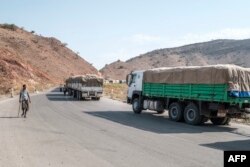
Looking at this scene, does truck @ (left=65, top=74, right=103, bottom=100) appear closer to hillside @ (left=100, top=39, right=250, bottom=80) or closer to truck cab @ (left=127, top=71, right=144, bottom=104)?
truck cab @ (left=127, top=71, right=144, bottom=104)

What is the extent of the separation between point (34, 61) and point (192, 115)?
96380 mm

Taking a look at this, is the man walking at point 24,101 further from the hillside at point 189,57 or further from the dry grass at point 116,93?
the hillside at point 189,57

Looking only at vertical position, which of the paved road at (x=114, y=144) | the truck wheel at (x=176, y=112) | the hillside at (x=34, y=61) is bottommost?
the paved road at (x=114, y=144)

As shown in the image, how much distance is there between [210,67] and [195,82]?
127 cm

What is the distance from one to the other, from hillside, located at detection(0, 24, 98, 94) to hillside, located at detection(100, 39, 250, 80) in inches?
794

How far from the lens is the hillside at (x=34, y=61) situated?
81.5 meters

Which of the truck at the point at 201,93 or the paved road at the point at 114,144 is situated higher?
the truck at the point at 201,93

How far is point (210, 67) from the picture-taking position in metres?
19.9

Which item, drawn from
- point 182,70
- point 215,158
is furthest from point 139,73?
point 215,158

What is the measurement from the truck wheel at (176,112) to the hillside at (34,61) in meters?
42.1

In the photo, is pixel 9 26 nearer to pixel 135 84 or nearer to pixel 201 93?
pixel 135 84

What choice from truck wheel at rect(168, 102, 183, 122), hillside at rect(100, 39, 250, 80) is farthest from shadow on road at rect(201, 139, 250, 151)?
hillside at rect(100, 39, 250, 80)

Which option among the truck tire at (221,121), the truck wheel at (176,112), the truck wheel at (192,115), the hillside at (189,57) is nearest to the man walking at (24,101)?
the truck wheel at (176,112)

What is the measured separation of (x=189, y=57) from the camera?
14750 centimetres
